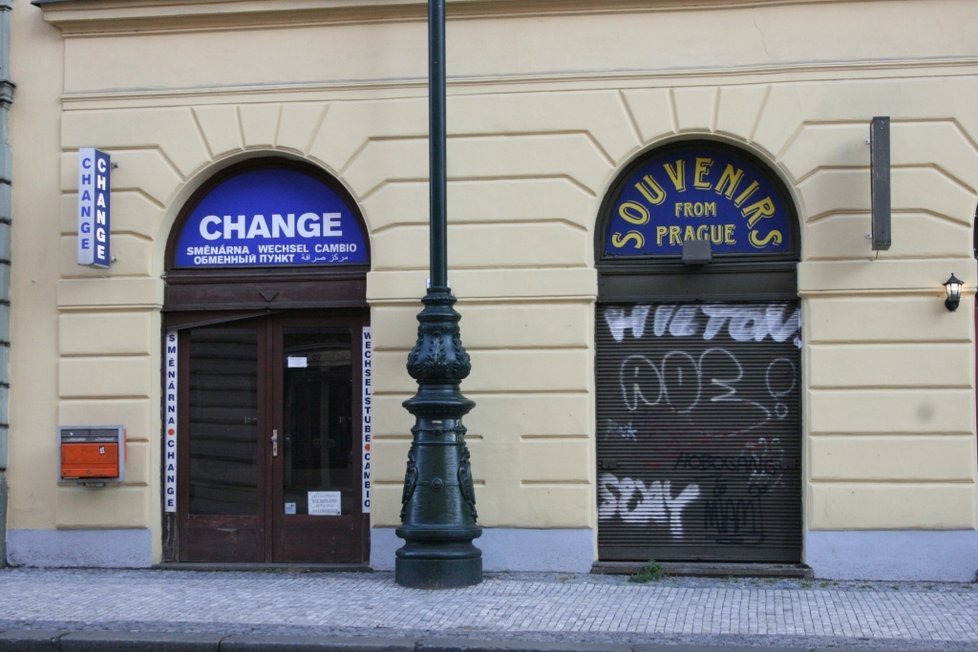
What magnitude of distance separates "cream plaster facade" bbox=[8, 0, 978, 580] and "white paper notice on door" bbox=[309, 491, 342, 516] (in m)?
0.54

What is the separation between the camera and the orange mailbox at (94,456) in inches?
421

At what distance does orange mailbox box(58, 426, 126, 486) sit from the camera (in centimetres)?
1070

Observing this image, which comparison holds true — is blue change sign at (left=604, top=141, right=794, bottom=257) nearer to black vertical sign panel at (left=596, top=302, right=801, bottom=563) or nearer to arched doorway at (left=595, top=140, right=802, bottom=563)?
arched doorway at (left=595, top=140, right=802, bottom=563)

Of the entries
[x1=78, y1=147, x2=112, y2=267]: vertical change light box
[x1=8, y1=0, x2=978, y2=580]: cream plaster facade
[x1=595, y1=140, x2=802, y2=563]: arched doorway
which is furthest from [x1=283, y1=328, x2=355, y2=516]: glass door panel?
[x1=595, y1=140, x2=802, y2=563]: arched doorway

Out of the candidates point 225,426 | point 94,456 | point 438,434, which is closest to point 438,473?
point 438,434

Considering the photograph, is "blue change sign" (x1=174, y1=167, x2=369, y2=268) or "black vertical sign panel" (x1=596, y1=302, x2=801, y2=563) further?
"blue change sign" (x1=174, y1=167, x2=369, y2=268)

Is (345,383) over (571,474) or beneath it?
over

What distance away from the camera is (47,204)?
36.4ft

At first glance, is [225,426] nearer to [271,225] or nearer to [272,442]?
[272,442]

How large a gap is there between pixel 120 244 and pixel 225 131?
1.46 metres

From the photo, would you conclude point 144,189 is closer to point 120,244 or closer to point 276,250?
point 120,244

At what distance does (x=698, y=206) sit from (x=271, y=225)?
4019 millimetres

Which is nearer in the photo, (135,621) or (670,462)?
(135,621)

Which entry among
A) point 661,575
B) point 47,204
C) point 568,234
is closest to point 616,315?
point 568,234
